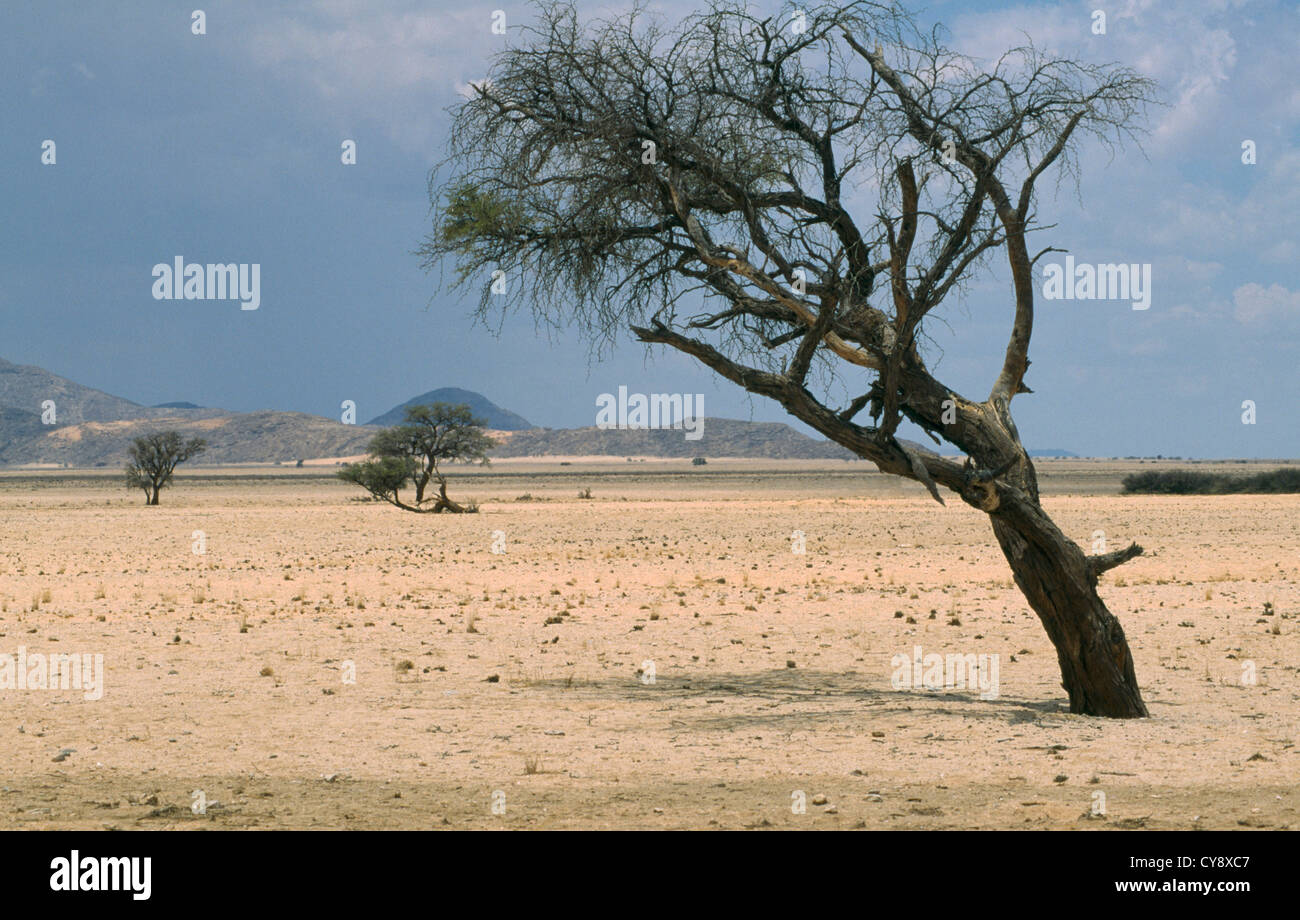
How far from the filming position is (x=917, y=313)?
10.4m

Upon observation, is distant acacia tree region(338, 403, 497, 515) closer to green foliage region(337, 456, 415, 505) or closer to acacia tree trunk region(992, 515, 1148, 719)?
green foliage region(337, 456, 415, 505)

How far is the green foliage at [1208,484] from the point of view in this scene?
64.3 m

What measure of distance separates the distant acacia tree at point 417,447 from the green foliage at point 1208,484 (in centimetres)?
3545

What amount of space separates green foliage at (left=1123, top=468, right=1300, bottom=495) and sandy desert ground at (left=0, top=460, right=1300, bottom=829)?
37.6m

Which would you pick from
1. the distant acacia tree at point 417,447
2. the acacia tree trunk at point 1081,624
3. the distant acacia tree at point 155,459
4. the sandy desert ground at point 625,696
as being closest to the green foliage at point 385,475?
the distant acacia tree at point 417,447

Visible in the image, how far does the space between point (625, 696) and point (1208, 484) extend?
62.0 metres

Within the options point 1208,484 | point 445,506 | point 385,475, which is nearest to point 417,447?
point 385,475

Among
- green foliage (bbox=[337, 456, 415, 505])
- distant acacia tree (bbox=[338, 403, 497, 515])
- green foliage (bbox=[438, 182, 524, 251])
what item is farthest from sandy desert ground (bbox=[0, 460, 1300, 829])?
distant acacia tree (bbox=[338, 403, 497, 515])

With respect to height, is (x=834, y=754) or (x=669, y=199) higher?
(x=669, y=199)

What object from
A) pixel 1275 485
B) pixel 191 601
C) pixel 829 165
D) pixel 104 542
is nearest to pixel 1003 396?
pixel 829 165

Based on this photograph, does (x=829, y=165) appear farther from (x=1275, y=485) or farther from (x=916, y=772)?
(x=1275, y=485)

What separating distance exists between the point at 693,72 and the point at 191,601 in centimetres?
1315

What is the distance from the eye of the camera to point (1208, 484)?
67062 millimetres

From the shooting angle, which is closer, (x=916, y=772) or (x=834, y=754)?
(x=916, y=772)
